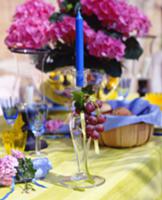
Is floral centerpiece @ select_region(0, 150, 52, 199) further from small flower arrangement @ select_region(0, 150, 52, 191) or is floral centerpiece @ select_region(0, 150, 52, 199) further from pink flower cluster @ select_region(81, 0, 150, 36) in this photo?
pink flower cluster @ select_region(81, 0, 150, 36)

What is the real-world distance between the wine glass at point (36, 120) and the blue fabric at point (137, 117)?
0.17 metres

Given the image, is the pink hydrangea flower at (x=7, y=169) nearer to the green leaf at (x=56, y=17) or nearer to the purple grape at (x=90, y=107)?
the purple grape at (x=90, y=107)

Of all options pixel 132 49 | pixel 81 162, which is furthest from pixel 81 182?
pixel 132 49

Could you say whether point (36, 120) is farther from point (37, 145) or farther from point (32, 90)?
point (32, 90)

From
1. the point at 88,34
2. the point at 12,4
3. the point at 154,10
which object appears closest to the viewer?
the point at 88,34

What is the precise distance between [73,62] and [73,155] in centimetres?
41

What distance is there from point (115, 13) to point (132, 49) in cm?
15

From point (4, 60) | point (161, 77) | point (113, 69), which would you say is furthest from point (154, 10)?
point (113, 69)

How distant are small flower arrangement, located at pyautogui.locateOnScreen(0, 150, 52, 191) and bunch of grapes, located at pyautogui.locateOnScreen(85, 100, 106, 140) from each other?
4.8 inches

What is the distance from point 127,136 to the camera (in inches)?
41.1

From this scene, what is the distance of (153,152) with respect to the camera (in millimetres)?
1024

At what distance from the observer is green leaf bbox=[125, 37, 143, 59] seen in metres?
1.31

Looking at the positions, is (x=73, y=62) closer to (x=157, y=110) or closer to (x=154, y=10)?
(x=157, y=110)

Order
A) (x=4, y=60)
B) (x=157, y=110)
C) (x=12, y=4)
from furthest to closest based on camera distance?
1. (x=12, y=4)
2. (x=4, y=60)
3. (x=157, y=110)
